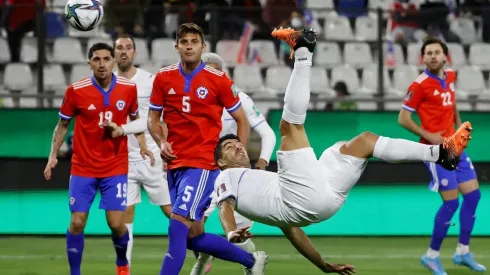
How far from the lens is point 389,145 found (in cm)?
669

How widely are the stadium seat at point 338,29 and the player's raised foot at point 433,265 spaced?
16.3 ft

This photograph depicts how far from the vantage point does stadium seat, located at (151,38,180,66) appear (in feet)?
43.3

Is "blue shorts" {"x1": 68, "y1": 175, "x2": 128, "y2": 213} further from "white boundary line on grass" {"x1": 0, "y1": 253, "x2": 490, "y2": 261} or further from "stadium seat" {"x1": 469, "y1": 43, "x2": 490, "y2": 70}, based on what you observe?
"stadium seat" {"x1": 469, "y1": 43, "x2": 490, "y2": 70}

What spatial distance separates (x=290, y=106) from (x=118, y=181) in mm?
2160

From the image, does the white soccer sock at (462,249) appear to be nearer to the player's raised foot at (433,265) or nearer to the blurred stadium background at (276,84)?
the player's raised foot at (433,265)

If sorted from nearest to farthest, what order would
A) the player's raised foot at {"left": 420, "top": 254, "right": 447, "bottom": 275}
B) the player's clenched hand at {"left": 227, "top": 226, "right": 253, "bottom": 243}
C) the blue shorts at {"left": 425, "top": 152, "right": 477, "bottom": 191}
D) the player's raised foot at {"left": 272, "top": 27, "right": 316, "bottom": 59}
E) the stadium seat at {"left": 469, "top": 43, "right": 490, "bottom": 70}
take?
1. the player's clenched hand at {"left": 227, "top": 226, "right": 253, "bottom": 243}
2. the player's raised foot at {"left": 272, "top": 27, "right": 316, "bottom": 59}
3. the player's raised foot at {"left": 420, "top": 254, "right": 447, "bottom": 275}
4. the blue shorts at {"left": 425, "top": 152, "right": 477, "bottom": 191}
5. the stadium seat at {"left": 469, "top": 43, "right": 490, "bottom": 70}

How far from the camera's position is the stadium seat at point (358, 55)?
43.8ft

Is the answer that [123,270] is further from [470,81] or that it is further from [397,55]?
[470,81]

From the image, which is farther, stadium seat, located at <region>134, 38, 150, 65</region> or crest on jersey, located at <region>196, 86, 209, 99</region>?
stadium seat, located at <region>134, 38, 150, 65</region>

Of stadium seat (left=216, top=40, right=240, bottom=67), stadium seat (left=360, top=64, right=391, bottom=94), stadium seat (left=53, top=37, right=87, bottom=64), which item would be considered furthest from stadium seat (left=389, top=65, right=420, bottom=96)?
stadium seat (left=53, top=37, right=87, bottom=64)

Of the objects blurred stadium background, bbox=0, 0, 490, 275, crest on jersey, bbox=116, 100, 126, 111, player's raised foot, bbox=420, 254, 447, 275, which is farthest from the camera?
blurred stadium background, bbox=0, 0, 490, 275

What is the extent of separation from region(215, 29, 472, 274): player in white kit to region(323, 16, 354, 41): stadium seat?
6.89 meters

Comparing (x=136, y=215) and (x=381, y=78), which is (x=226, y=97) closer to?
(x=136, y=215)

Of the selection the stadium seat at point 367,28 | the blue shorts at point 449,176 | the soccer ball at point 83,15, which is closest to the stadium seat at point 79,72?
the stadium seat at point 367,28
